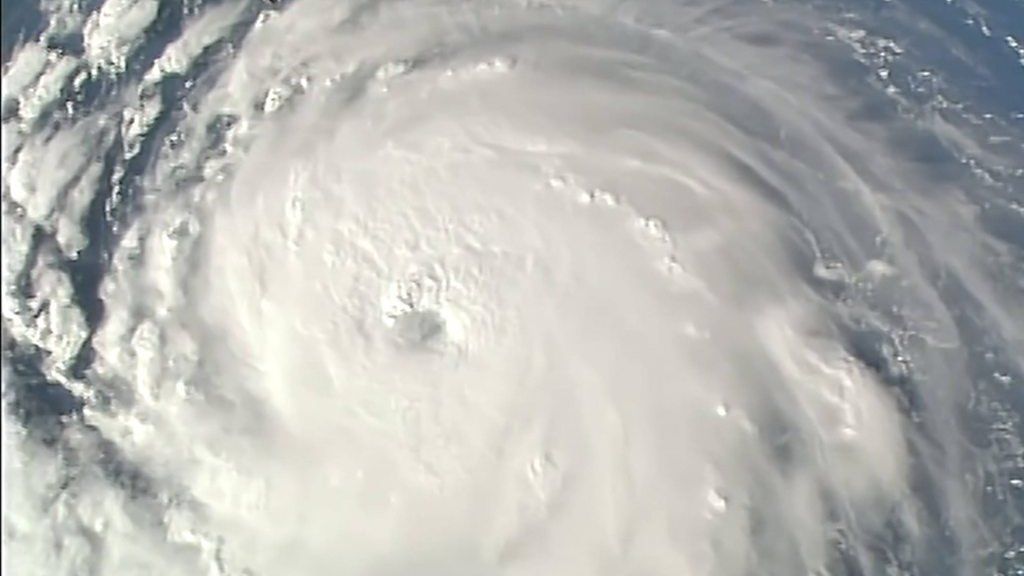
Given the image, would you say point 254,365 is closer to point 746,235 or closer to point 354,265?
point 354,265

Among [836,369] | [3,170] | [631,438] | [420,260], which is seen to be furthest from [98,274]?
[836,369]

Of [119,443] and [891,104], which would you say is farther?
[891,104]

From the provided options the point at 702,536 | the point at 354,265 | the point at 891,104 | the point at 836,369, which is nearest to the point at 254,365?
the point at 354,265

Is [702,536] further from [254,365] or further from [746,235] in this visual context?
[254,365]

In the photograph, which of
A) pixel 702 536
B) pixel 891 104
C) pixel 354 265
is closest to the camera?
pixel 702 536

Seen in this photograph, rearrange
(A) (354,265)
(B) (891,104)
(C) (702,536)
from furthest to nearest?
(B) (891,104) < (A) (354,265) < (C) (702,536)

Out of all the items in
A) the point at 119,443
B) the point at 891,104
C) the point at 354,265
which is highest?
the point at 891,104

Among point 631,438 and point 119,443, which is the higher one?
point 631,438
